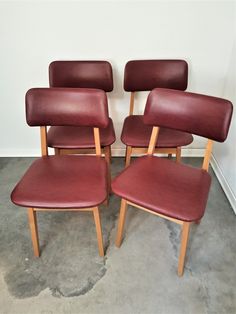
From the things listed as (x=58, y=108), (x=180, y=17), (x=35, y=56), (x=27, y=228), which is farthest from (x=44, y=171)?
(x=180, y=17)

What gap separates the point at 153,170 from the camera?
55.9 inches

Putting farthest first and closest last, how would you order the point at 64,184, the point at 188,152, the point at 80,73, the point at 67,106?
the point at 188,152 → the point at 80,73 → the point at 67,106 → the point at 64,184

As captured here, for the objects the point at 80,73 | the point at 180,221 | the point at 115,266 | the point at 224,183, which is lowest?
the point at 115,266

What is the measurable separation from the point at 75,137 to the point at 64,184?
0.44 meters

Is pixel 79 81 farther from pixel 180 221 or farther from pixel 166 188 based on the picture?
pixel 180 221

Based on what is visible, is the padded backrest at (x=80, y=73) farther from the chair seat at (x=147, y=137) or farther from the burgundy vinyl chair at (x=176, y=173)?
the burgundy vinyl chair at (x=176, y=173)

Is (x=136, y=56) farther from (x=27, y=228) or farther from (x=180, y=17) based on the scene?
(x=27, y=228)

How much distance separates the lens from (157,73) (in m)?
1.81

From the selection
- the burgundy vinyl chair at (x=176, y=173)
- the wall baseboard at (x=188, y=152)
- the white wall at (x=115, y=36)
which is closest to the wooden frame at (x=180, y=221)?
the burgundy vinyl chair at (x=176, y=173)

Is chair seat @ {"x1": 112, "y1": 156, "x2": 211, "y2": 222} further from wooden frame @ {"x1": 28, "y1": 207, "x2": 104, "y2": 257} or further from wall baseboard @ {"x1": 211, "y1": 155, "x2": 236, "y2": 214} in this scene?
wall baseboard @ {"x1": 211, "y1": 155, "x2": 236, "y2": 214}

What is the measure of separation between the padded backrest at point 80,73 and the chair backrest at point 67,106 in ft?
1.29

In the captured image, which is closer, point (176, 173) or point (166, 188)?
point (166, 188)

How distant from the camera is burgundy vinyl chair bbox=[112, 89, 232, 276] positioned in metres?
1.22

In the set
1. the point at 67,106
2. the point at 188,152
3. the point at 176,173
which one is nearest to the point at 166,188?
the point at 176,173
